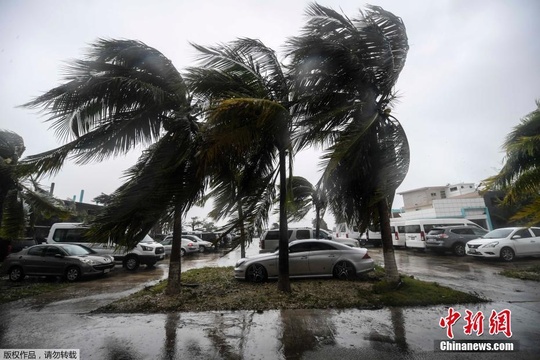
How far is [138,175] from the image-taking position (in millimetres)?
4777

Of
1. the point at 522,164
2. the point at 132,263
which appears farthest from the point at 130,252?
the point at 522,164

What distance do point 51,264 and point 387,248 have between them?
1180cm

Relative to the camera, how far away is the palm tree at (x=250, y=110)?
14.7 ft

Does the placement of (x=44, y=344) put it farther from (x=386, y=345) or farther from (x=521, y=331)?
(x=521, y=331)

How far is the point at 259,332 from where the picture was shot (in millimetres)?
4797

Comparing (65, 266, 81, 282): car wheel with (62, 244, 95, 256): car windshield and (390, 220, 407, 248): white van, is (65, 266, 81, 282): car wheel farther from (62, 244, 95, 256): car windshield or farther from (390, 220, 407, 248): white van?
(390, 220, 407, 248): white van

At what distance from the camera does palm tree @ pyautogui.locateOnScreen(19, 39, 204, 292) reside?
4.33 meters

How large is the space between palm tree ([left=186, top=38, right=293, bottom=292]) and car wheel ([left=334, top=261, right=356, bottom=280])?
2.40 m

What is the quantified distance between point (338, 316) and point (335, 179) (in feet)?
9.34

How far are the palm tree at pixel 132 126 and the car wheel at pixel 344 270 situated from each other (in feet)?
18.7

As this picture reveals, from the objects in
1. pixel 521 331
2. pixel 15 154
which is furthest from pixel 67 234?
pixel 521 331

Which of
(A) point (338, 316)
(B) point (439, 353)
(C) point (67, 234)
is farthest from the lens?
(C) point (67, 234)

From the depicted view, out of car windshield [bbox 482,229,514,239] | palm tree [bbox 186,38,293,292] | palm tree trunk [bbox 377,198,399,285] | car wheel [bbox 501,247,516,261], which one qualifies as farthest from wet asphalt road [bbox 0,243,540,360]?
car windshield [bbox 482,229,514,239]

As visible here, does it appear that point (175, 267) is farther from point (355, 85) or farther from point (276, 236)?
point (276, 236)
